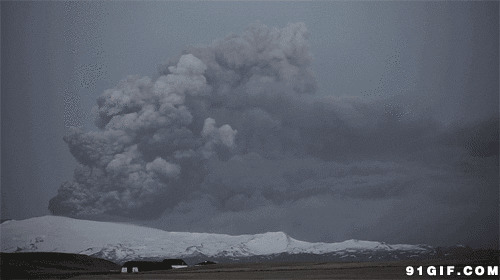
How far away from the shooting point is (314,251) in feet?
458

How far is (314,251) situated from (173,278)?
217ft

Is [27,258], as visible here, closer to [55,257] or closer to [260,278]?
[55,257]

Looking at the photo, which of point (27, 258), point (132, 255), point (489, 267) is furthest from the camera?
point (132, 255)

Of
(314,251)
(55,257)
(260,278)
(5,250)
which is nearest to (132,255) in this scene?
(55,257)

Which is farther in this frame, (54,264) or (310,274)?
(54,264)

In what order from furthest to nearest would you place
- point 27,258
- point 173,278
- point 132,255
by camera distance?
point 132,255 → point 27,258 → point 173,278

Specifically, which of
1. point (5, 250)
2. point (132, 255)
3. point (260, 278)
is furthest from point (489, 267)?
point (5, 250)

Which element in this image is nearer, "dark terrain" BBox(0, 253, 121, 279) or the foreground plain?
the foreground plain

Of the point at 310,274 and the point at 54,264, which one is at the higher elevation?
the point at 310,274

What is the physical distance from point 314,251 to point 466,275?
78.3 m

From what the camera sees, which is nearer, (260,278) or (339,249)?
(260,278)

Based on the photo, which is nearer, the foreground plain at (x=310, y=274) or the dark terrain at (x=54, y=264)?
the foreground plain at (x=310, y=274)

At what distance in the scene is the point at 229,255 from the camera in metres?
136

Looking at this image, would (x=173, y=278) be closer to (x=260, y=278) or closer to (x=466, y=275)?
(x=260, y=278)
